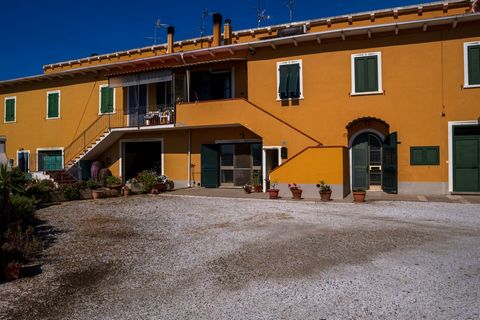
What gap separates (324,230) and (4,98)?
2509 cm

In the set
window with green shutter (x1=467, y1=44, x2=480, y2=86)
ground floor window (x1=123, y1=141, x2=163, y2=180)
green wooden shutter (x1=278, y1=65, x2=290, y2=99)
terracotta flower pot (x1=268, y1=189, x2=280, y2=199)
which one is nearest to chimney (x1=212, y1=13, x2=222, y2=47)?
green wooden shutter (x1=278, y1=65, x2=290, y2=99)

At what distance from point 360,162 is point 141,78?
37.9 ft

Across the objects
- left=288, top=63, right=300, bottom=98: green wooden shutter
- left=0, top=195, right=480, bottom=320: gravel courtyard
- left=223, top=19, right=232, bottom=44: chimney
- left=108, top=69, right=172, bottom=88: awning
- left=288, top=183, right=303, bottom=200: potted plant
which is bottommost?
left=0, top=195, right=480, bottom=320: gravel courtyard

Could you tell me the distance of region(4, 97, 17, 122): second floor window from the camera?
2433cm

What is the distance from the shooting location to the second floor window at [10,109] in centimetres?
2433

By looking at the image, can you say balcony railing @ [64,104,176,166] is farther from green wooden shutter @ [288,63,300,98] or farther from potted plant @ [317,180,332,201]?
potted plant @ [317,180,332,201]

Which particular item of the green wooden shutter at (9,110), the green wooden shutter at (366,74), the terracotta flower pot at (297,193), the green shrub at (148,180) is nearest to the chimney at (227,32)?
the green wooden shutter at (366,74)

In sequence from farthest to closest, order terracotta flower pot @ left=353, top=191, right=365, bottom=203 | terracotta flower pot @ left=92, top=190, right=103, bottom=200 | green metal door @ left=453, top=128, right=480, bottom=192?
terracotta flower pot @ left=92, top=190, right=103, bottom=200 < green metal door @ left=453, top=128, right=480, bottom=192 < terracotta flower pot @ left=353, top=191, right=365, bottom=203

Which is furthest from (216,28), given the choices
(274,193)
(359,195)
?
(359,195)

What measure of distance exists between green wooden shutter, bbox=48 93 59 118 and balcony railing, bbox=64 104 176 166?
3146 millimetres

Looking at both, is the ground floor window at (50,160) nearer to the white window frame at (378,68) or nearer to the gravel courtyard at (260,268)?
the gravel courtyard at (260,268)

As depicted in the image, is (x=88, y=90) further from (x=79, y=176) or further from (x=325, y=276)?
(x=325, y=276)

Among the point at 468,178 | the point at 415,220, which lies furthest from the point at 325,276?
the point at 468,178

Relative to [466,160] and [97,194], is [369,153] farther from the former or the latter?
[97,194]
